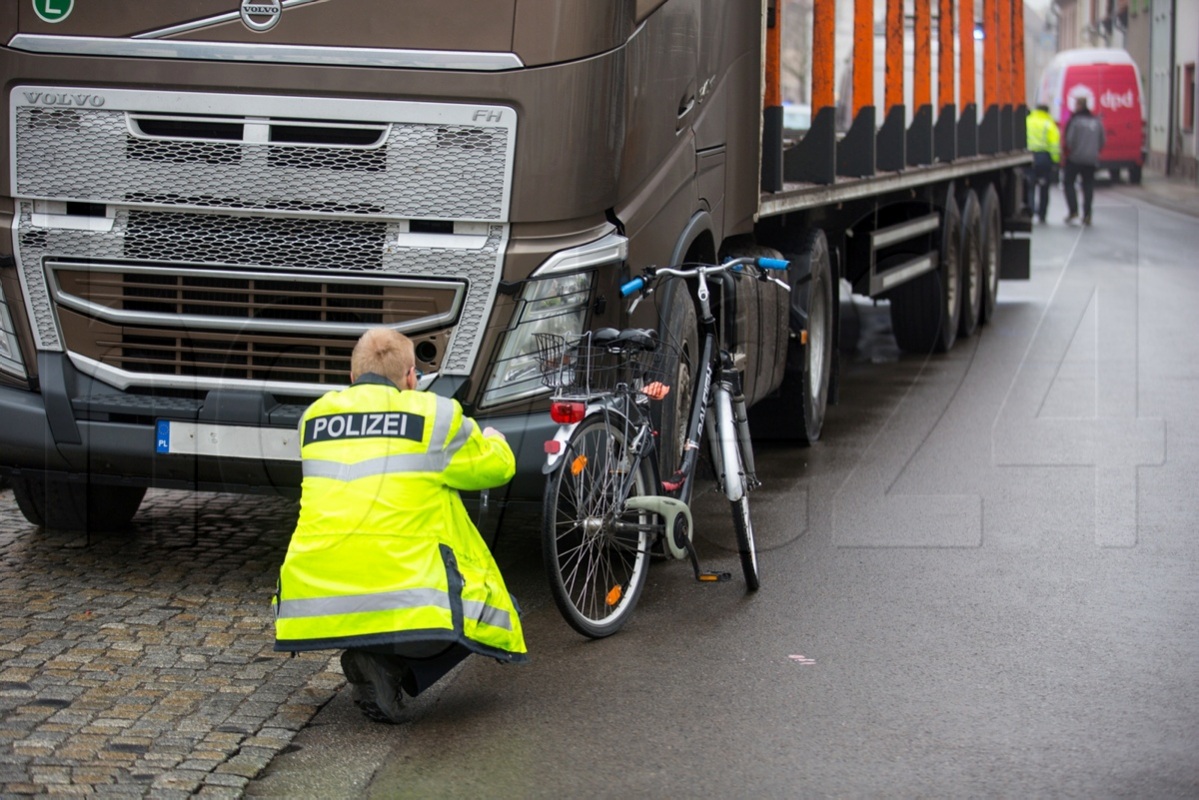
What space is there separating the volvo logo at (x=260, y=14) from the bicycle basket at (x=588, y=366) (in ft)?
4.85

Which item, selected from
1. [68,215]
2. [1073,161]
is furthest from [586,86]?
[1073,161]

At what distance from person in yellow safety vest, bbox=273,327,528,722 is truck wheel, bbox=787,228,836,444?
4788 millimetres

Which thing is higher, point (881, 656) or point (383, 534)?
point (383, 534)

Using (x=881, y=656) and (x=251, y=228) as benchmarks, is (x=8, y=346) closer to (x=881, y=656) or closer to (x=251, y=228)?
(x=251, y=228)

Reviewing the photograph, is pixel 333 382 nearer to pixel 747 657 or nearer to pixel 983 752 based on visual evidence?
pixel 747 657

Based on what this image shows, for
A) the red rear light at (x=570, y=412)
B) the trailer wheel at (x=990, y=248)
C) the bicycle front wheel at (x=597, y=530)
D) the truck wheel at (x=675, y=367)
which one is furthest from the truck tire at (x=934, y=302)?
the red rear light at (x=570, y=412)

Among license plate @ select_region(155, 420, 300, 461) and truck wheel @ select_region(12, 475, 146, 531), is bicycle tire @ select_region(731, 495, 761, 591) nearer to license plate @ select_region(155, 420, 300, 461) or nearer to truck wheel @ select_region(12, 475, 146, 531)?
license plate @ select_region(155, 420, 300, 461)

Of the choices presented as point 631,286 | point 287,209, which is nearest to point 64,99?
point 287,209

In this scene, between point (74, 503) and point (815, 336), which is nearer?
point (74, 503)

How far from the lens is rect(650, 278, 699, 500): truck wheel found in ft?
22.9

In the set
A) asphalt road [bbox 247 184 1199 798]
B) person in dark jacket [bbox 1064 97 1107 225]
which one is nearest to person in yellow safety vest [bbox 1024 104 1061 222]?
person in dark jacket [bbox 1064 97 1107 225]

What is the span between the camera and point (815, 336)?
10.3m

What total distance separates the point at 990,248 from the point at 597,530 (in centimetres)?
1153

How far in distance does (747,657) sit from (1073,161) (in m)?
25.9
